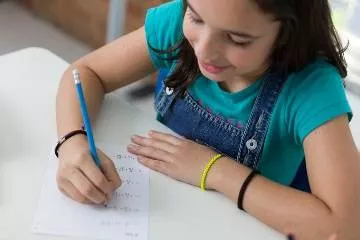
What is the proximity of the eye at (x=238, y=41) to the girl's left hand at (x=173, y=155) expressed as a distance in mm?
207

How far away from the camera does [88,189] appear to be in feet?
2.84

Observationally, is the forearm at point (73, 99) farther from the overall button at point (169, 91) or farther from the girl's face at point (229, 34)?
the girl's face at point (229, 34)

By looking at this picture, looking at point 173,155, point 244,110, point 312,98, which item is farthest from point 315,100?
point 173,155

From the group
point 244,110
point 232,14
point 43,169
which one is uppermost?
point 232,14

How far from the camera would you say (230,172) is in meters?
0.95

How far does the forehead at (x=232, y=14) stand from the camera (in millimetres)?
822

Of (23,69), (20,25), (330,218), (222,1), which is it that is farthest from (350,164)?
(20,25)

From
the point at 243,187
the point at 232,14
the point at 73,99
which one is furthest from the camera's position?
the point at 73,99

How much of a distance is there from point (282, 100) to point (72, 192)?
1.27 ft

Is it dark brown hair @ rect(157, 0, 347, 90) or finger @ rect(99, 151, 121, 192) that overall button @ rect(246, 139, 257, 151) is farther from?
finger @ rect(99, 151, 121, 192)

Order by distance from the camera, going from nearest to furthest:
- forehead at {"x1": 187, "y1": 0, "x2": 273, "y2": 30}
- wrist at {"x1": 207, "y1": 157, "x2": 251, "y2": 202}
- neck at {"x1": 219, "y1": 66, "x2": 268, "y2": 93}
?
forehead at {"x1": 187, "y1": 0, "x2": 273, "y2": 30} → wrist at {"x1": 207, "y1": 157, "x2": 251, "y2": 202} → neck at {"x1": 219, "y1": 66, "x2": 268, "y2": 93}

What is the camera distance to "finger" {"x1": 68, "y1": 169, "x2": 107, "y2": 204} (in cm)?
86

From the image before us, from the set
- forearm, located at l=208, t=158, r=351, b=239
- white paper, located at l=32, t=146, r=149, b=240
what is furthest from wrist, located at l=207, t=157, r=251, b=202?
white paper, located at l=32, t=146, r=149, b=240

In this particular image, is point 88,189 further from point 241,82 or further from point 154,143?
point 241,82
